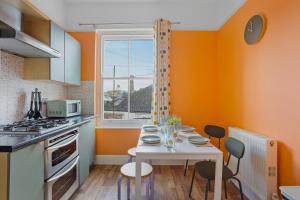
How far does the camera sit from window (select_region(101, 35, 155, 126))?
11.6 ft

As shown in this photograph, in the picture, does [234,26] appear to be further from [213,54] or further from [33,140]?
[33,140]

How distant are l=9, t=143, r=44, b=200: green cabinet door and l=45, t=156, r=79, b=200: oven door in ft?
0.27

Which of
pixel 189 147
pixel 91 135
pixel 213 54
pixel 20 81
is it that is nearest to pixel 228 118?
pixel 213 54

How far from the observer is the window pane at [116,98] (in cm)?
355

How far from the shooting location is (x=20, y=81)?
2.33m

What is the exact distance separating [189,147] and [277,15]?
5.00ft

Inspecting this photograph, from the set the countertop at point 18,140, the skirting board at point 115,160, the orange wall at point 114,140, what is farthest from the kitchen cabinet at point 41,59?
the skirting board at point 115,160

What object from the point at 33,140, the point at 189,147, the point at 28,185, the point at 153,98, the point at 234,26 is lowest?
the point at 28,185

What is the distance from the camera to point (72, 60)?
117 inches

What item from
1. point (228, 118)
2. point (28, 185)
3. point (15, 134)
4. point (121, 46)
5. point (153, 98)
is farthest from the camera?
point (121, 46)

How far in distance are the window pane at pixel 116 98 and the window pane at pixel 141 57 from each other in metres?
0.32

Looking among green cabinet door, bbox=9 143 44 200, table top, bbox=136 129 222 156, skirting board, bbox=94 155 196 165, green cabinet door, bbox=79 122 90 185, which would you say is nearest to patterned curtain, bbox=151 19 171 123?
skirting board, bbox=94 155 196 165

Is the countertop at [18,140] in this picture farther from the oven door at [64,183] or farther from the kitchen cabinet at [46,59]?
the kitchen cabinet at [46,59]

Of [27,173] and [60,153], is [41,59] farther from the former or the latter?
[27,173]
